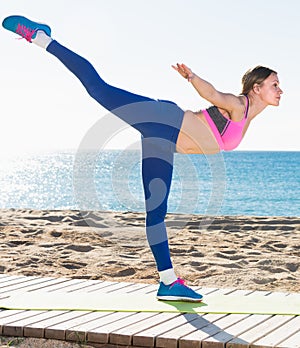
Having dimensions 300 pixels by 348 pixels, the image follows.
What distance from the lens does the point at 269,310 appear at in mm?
4074

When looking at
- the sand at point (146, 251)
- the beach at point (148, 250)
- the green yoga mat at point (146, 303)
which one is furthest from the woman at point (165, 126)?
the beach at point (148, 250)

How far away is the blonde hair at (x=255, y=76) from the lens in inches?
169

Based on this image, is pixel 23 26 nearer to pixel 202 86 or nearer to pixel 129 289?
pixel 202 86

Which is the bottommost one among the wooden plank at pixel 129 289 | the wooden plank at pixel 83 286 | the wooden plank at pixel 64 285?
the wooden plank at pixel 64 285

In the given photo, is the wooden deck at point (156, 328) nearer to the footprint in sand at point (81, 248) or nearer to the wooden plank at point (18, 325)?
the wooden plank at point (18, 325)

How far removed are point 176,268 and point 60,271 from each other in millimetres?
1111

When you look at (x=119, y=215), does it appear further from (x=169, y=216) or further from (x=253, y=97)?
(x=253, y=97)

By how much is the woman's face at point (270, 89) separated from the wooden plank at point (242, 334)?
142cm

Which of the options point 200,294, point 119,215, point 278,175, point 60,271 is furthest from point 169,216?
point 278,175

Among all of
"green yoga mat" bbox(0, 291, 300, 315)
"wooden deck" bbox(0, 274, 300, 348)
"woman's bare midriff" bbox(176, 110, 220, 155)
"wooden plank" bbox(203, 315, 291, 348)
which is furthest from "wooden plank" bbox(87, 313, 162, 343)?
"woman's bare midriff" bbox(176, 110, 220, 155)

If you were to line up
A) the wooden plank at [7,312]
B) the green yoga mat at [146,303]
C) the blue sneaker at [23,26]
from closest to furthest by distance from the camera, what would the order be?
the wooden plank at [7,312] < the green yoga mat at [146,303] < the blue sneaker at [23,26]

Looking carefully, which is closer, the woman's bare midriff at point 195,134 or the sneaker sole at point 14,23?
the woman's bare midriff at point 195,134

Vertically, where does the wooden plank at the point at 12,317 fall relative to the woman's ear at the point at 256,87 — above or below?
below

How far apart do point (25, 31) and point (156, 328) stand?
2.30 metres
